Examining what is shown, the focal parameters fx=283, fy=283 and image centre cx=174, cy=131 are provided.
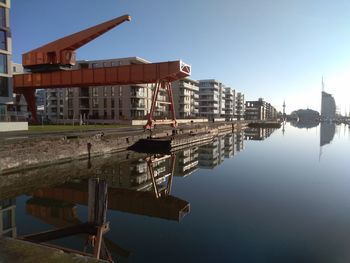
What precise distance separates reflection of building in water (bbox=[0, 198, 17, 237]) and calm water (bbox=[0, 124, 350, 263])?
0.15 feet

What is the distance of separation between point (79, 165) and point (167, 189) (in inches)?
424

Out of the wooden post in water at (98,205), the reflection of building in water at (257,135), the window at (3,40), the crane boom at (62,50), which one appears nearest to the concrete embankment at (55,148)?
the wooden post in water at (98,205)

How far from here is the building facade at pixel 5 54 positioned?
138ft

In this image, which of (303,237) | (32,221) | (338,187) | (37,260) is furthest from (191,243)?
(338,187)

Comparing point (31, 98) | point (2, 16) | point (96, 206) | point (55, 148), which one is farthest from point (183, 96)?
point (96, 206)

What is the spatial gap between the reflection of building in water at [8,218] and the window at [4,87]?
32370 mm

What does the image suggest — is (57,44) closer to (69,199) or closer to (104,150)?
(104,150)

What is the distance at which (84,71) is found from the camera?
1777 inches

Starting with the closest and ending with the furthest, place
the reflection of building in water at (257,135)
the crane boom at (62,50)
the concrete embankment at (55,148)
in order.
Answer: the concrete embankment at (55,148)
the crane boom at (62,50)
the reflection of building in water at (257,135)

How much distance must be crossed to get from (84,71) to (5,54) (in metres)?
11.6

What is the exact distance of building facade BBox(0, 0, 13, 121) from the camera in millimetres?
42031

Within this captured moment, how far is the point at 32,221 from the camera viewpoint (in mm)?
13289

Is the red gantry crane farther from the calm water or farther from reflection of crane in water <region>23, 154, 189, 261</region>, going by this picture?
reflection of crane in water <region>23, 154, 189, 261</region>

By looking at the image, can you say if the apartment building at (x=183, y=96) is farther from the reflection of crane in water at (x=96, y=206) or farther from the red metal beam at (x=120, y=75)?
the reflection of crane in water at (x=96, y=206)
